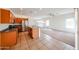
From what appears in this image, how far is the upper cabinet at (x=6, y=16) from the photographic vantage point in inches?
66.2

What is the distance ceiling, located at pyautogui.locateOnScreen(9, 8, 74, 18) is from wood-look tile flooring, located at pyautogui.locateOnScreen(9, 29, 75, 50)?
0.36 metres

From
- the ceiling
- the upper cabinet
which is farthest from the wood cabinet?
the ceiling

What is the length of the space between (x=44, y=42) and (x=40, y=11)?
0.66m

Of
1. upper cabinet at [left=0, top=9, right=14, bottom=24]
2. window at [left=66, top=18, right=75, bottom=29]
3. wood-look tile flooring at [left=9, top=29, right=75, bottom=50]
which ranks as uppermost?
upper cabinet at [left=0, top=9, right=14, bottom=24]

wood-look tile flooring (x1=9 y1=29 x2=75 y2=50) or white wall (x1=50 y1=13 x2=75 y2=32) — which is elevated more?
white wall (x1=50 y1=13 x2=75 y2=32)

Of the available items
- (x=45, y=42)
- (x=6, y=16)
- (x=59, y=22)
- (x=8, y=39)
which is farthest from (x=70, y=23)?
(x=8, y=39)

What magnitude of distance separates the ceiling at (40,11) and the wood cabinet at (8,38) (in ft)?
1.77

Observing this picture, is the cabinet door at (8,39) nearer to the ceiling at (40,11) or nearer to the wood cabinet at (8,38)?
the wood cabinet at (8,38)

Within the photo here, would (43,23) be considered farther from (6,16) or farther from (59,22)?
(6,16)

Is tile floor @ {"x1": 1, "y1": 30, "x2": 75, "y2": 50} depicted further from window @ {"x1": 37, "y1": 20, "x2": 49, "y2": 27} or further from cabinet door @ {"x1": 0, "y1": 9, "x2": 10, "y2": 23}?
cabinet door @ {"x1": 0, "y1": 9, "x2": 10, "y2": 23}

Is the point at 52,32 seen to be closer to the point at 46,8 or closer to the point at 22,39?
the point at 46,8

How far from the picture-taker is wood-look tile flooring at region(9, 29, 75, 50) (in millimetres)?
1761

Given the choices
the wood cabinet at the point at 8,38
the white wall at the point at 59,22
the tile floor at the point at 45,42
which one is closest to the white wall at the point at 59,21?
the white wall at the point at 59,22
